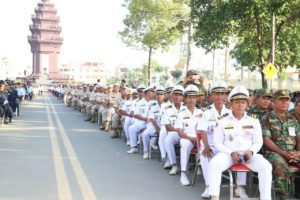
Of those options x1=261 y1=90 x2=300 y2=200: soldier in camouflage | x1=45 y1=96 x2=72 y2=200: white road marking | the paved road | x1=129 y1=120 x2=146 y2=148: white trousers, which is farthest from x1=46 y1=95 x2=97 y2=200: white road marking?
x1=261 y1=90 x2=300 y2=200: soldier in camouflage

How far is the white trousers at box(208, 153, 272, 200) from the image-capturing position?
21.7 ft

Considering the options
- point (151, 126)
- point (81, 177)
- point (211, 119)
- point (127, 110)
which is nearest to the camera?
point (211, 119)

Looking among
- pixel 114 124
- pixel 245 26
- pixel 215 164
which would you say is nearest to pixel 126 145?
pixel 114 124

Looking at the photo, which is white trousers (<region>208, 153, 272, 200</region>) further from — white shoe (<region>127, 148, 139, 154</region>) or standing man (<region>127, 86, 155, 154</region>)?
standing man (<region>127, 86, 155, 154</region>)

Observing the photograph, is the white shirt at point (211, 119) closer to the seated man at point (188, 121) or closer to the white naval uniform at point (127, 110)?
the seated man at point (188, 121)

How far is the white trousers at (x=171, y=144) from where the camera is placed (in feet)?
31.6

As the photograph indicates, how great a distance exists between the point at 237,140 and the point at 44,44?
120207mm

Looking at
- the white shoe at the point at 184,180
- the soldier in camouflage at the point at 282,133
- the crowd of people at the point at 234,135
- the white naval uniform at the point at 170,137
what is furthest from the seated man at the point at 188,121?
the soldier in camouflage at the point at 282,133

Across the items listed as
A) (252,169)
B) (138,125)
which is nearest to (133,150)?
(138,125)

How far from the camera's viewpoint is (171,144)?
970 cm

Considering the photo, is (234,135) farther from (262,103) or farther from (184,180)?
(184,180)

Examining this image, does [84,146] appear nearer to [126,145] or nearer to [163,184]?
[126,145]

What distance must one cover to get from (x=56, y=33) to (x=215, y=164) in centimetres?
12308

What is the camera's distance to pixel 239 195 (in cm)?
749
